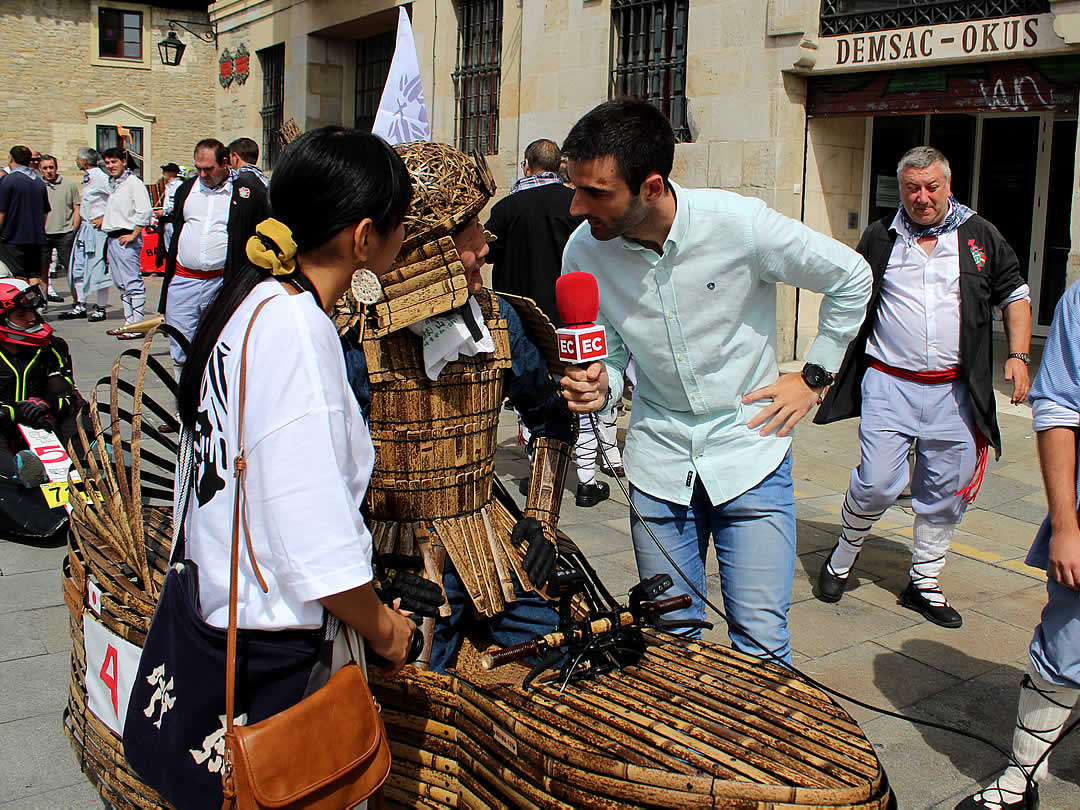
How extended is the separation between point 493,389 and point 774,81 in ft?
24.4

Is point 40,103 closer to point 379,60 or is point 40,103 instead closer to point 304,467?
point 379,60

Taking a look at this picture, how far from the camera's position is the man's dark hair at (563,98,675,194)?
8.39 ft

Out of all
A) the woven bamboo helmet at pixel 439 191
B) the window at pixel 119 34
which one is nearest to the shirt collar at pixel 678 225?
the woven bamboo helmet at pixel 439 191

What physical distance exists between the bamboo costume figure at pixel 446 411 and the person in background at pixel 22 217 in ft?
36.4

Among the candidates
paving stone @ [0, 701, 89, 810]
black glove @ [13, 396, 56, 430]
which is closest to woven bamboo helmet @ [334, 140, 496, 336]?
paving stone @ [0, 701, 89, 810]

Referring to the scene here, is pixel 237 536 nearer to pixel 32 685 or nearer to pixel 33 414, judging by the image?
pixel 32 685

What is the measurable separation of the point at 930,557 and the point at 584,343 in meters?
2.78

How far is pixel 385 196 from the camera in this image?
181 centimetres

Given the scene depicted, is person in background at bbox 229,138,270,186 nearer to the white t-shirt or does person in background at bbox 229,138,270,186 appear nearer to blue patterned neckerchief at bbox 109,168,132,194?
blue patterned neckerchief at bbox 109,168,132,194

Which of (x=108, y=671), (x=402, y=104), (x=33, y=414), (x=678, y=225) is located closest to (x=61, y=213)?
(x=33, y=414)

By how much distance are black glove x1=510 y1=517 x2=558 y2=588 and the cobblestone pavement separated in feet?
4.56

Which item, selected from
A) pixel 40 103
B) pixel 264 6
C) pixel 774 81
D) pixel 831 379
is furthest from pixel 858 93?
pixel 40 103

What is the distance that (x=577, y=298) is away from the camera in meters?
2.52

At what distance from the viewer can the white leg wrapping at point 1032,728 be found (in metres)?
2.80
